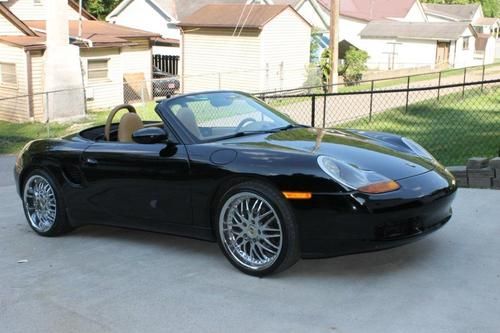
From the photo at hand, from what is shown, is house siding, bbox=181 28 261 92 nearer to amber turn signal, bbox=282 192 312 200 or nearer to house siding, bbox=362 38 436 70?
house siding, bbox=362 38 436 70

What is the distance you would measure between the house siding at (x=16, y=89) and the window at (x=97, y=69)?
2.96m

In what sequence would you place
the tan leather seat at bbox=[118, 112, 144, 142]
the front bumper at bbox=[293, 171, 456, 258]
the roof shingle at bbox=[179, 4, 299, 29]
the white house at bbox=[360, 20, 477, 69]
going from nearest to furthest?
the front bumper at bbox=[293, 171, 456, 258], the tan leather seat at bbox=[118, 112, 144, 142], the roof shingle at bbox=[179, 4, 299, 29], the white house at bbox=[360, 20, 477, 69]

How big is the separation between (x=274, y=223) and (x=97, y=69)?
2245 centimetres

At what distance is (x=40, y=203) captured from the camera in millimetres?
6039

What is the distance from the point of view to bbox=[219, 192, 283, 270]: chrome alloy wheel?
4398 millimetres

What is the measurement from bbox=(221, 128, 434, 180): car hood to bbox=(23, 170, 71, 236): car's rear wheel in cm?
196

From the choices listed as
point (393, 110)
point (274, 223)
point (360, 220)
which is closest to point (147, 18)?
point (393, 110)

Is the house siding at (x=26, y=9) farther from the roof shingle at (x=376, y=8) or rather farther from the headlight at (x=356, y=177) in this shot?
the roof shingle at (x=376, y=8)

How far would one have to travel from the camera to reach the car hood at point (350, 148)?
449cm

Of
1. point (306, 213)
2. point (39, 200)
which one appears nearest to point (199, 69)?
point (39, 200)

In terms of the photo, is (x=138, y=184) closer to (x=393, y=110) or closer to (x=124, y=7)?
(x=393, y=110)

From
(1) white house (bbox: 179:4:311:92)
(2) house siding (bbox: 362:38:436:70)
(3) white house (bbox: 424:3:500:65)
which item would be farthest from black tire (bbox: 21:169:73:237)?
(3) white house (bbox: 424:3:500:65)

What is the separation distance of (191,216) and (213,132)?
784 millimetres

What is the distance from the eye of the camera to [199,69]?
3184 centimetres
